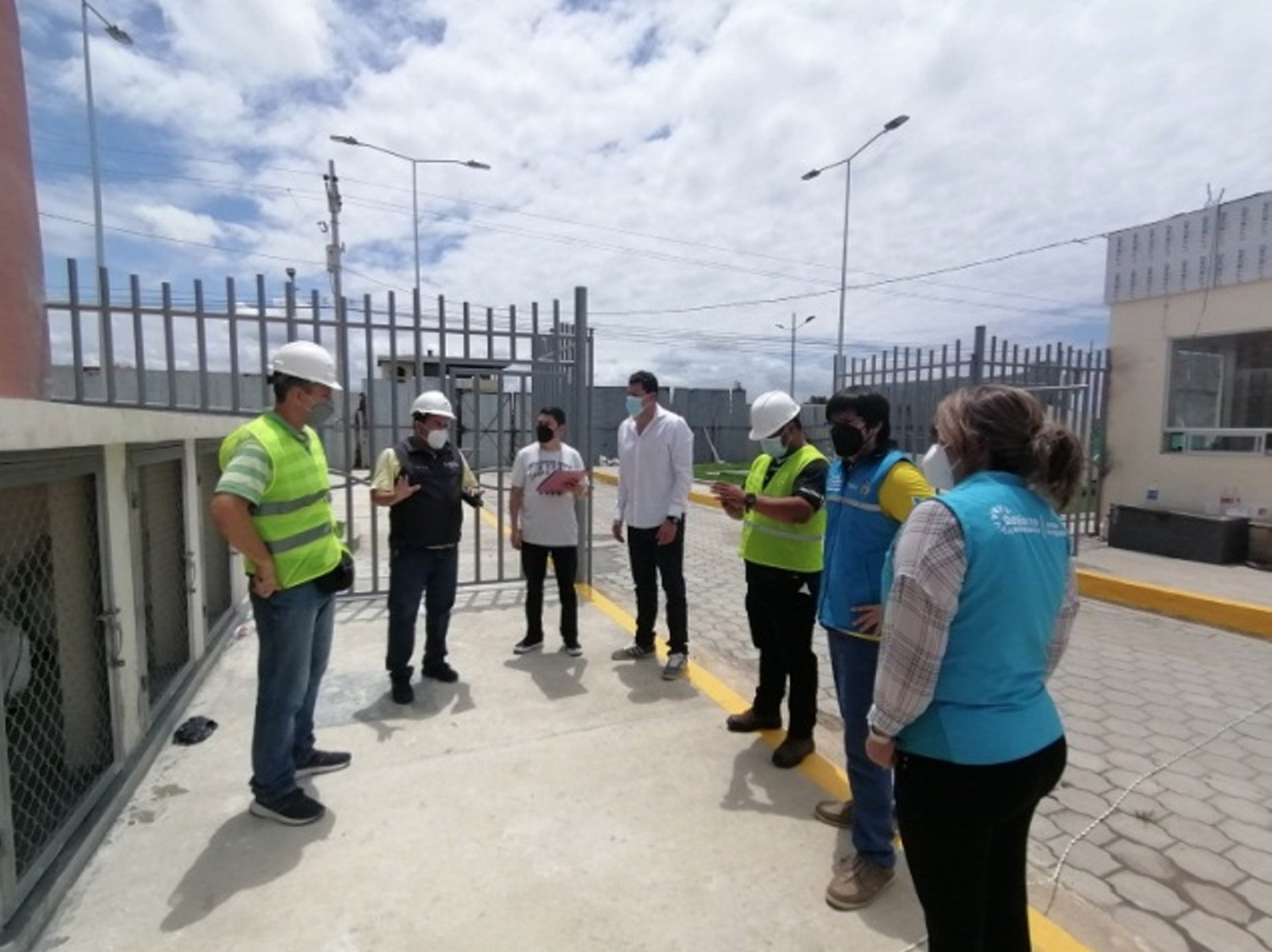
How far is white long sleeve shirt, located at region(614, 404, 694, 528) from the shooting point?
4492 millimetres

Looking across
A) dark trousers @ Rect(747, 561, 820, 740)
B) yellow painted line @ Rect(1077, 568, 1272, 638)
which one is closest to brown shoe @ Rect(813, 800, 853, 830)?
dark trousers @ Rect(747, 561, 820, 740)

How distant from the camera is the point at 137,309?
5328 mm

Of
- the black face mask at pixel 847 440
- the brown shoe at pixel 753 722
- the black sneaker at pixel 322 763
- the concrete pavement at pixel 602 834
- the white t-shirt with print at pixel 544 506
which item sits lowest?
the concrete pavement at pixel 602 834

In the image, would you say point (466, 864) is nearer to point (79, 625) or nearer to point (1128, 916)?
point (79, 625)

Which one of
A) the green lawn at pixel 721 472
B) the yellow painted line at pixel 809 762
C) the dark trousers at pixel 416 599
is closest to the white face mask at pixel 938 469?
the yellow painted line at pixel 809 762

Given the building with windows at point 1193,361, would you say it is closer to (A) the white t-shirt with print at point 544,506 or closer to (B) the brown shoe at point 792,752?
(B) the brown shoe at point 792,752

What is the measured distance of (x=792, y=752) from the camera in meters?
3.29

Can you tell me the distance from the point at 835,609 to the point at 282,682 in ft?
7.05

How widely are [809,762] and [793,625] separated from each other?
0.67m

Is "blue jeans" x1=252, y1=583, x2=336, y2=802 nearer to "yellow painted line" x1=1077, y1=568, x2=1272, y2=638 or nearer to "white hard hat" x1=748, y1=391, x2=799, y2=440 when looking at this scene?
"white hard hat" x1=748, y1=391, x2=799, y2=440

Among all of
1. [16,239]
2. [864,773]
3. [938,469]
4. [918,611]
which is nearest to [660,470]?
[864,773]

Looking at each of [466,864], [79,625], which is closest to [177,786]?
[79,625]

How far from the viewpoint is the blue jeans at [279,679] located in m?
2.77

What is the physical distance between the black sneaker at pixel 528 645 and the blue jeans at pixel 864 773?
269 cm
